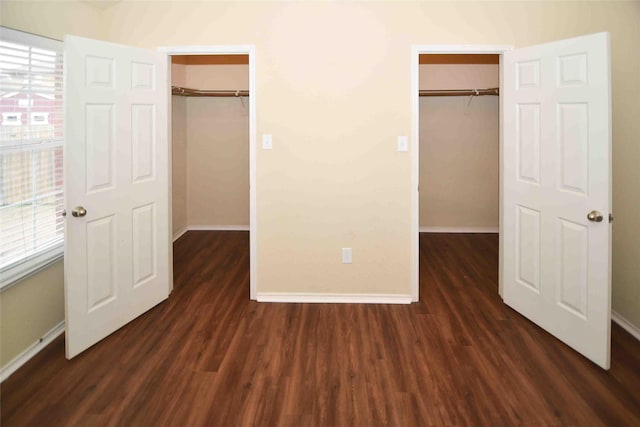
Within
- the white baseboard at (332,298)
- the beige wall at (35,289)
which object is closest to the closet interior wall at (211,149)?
the white baseboard at (332,298)

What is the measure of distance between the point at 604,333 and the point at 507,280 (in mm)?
966

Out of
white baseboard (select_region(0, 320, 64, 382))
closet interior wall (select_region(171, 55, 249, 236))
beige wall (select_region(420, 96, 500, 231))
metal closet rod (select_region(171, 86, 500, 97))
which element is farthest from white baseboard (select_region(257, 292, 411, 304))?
metal closet rod (select_region(171, 86, 500, 97))

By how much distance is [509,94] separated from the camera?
11.3ft

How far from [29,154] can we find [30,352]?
3.85ft

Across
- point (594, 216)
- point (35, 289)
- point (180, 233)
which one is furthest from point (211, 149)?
point (594, 216)

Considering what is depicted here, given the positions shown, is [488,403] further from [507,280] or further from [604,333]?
[507,280]

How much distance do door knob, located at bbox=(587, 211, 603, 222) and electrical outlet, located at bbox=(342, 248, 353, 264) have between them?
5.57 feet

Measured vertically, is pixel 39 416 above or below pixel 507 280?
below

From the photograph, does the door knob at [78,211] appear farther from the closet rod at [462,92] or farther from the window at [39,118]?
the closet rod at [462,92]

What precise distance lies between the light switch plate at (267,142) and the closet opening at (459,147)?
2824 millimetres

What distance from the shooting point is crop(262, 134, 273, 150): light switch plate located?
3676 mm

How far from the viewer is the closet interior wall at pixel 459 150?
604 centimetres

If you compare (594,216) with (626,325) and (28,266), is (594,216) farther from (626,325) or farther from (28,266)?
(28,266)

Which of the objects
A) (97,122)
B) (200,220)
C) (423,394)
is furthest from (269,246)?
(200,220)
